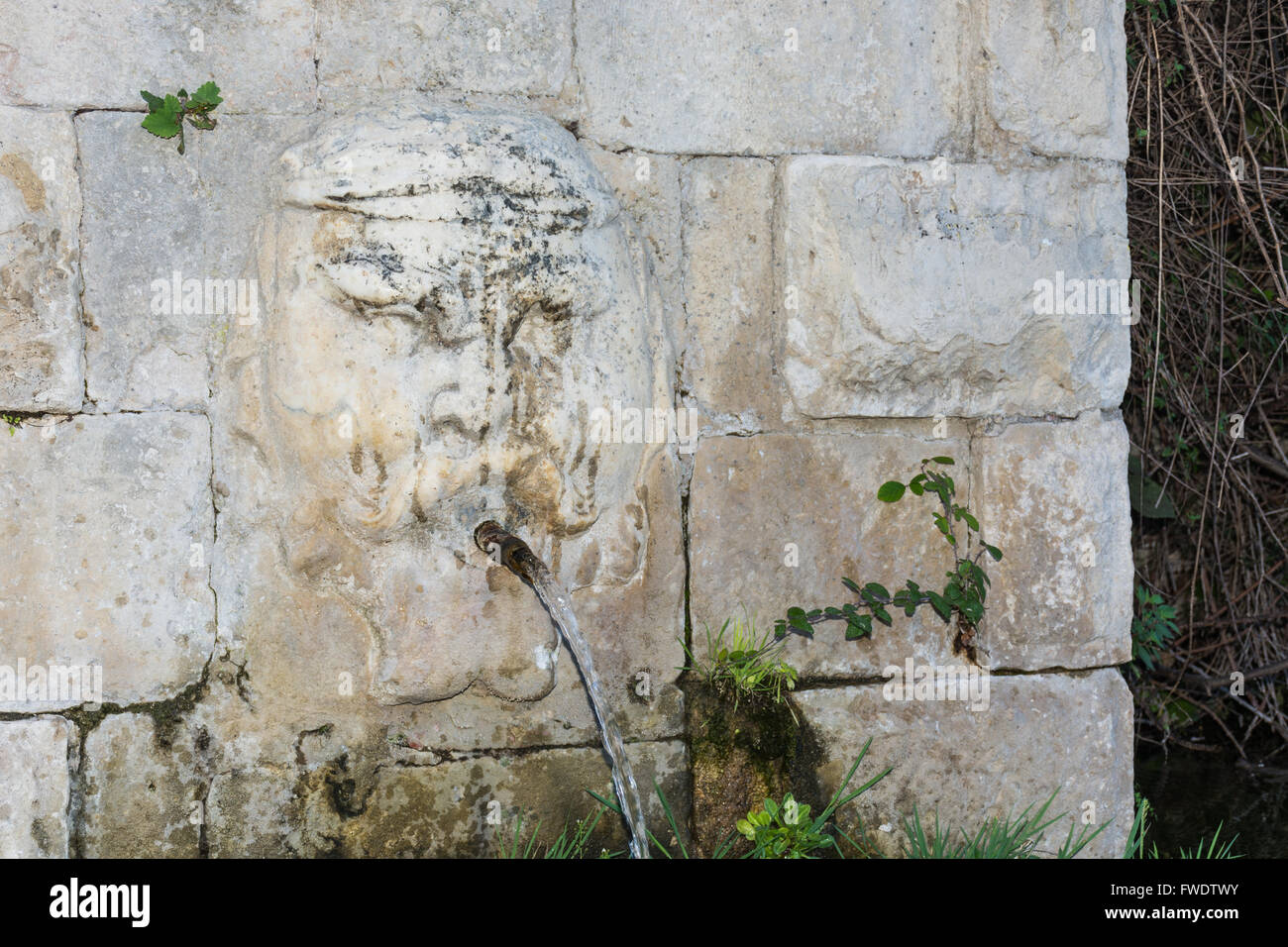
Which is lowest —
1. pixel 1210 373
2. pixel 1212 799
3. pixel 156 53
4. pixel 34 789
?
pixel 1212 799

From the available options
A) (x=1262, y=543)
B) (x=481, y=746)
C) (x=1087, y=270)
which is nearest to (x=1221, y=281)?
(x=1262, y=543)

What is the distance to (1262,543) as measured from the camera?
13.5ft

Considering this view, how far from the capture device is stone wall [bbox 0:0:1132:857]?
229 centimetres

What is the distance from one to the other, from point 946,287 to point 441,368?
3.65ft

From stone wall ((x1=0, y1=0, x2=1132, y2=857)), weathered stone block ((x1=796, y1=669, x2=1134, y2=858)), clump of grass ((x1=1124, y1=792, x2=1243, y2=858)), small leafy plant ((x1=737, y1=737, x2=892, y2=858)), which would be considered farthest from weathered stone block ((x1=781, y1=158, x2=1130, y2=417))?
clump of grass ((x1=1124, y1=792, x2=1243, y2=858))

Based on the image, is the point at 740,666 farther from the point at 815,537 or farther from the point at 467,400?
the point at 467,400

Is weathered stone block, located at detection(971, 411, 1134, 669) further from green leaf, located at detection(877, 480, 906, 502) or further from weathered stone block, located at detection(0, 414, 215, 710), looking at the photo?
weathered stone block, located at detection(0, 414, 215, 710)

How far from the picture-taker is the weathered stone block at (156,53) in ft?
7.39

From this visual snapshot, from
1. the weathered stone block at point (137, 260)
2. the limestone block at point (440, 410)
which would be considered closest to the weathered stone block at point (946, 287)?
the limestone block at point (440, 410)

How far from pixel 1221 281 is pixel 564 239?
2.64 m

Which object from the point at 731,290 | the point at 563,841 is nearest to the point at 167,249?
the point at 731,290

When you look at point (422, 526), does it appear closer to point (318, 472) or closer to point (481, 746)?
point (318, 472)

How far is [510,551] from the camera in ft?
7.69
